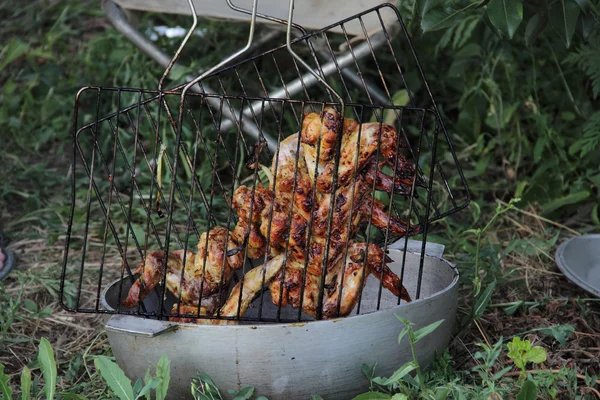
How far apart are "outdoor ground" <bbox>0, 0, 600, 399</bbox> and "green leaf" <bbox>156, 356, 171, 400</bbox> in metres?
0.47

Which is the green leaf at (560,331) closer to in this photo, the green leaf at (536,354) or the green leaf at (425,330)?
the green leaf at (536,354)

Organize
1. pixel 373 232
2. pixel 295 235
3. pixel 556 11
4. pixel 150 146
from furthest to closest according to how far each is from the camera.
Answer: pixel 150 146
pixel 373 232
pixel 556 11
pixel 295 235

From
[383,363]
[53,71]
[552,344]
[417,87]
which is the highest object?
[53,71]

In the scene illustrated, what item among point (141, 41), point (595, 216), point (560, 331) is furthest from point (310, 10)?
point (560, 331)

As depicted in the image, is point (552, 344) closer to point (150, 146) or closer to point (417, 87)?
point (417, 87)

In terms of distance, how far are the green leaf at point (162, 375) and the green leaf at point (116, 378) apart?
0.10m

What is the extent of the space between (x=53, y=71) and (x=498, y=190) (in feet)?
8.28

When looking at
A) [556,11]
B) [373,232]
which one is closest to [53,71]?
[373,232]

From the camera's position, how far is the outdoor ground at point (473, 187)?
6.82 feet

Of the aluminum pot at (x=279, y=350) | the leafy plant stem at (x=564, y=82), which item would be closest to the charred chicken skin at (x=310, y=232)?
the aluminum pot at (x=279, y=350)

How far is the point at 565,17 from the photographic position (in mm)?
1983

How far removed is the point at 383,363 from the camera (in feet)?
5.66

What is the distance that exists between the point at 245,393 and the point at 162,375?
0.21 metres

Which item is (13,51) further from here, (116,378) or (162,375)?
(162,375)
